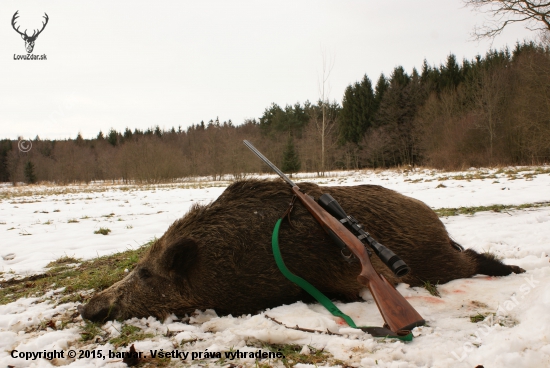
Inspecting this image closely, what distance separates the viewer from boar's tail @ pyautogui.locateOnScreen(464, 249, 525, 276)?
308 centimetres

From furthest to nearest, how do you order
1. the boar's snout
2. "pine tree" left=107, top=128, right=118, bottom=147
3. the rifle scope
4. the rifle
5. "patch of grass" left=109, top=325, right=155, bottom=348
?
1. "pine tree" left=107, top=128, right=118, bottom=147
2. the boar's snout
3. "patch of grass" left=109, top=325, right=155, bottom=348
4. the rifle scope
5. the rifle

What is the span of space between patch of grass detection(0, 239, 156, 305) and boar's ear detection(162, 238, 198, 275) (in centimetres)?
111

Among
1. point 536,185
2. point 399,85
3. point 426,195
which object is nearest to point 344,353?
point 426,195

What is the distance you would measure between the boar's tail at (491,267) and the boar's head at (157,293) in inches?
108

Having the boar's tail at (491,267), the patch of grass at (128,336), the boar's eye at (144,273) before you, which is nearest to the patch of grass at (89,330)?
the patch of grass at (128,336)

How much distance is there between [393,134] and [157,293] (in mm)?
48266

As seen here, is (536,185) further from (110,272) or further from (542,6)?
(542,6)

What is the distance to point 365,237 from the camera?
8.45ft

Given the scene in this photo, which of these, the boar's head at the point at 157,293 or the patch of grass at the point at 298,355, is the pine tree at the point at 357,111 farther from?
the patch of grass at the point at 298,355

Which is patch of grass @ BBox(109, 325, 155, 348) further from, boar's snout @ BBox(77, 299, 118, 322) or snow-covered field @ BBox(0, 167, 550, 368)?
boar's snout @ BBox(77, 299, 118, 322)

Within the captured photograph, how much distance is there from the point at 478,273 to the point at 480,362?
1819 millimetres

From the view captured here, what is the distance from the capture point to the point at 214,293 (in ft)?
9.27

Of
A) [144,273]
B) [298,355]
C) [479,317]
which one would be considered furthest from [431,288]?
[144,273]

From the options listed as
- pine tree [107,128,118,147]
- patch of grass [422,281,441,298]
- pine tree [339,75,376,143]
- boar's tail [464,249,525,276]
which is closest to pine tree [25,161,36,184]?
pine tree [107,128,118,147]
